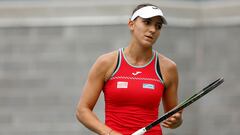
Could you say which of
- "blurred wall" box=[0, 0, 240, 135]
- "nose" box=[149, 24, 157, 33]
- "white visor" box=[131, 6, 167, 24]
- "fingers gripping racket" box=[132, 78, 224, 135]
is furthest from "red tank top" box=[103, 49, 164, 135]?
"blurred wall" box=[0, 0, 240, 135]

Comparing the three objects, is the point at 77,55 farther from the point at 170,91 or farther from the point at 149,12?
the point at 149,12

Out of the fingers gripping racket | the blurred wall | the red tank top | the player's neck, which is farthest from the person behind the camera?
the blurred wall

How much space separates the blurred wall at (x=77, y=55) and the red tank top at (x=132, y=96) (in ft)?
12.1

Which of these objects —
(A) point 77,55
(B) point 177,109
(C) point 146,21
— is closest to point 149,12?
(C) point 146,21

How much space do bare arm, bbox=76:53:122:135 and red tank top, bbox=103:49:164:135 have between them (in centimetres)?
7

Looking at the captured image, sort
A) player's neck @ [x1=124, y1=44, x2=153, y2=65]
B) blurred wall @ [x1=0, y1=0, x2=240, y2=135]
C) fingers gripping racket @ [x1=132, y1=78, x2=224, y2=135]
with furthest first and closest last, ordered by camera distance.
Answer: blurred wall @ [x1=0, y1=0, x2=240, y2=135], player's neck @ [x1=124, y1=44, x2=153, y2=65], fingers gripping racket @ [x1=132, y1=78, x2=224, y2=135]

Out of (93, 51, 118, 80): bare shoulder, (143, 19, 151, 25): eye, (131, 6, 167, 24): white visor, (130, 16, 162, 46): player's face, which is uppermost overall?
(131, 6, 167, 24): white visor

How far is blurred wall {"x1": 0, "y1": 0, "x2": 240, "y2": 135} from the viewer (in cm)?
930

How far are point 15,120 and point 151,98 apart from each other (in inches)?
169

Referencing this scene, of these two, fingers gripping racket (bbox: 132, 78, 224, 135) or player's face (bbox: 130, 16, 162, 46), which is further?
player's face (bbox: 130, 16, 162, 46)

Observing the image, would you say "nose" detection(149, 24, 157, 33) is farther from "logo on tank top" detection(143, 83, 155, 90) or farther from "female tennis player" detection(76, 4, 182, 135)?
"logo on tank top" detection(143, 83, 155, 90)

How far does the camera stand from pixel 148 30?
5.48 m

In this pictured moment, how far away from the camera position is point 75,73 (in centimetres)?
937

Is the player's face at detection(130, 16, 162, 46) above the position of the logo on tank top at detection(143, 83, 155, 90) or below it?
above
